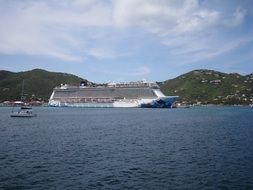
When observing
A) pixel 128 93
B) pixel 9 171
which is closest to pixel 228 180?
pixel 9 171

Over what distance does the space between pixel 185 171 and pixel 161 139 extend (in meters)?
18.9

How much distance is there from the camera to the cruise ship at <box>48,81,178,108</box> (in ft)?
539

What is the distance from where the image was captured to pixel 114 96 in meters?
176

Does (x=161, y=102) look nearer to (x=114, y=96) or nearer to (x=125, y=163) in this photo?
(x=114, y=96)

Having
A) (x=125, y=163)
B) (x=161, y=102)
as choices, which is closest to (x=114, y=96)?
(x=161, y=102)

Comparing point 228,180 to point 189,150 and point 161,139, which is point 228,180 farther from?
point 161,139

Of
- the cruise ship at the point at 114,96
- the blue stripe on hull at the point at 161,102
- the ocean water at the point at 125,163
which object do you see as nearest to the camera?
the ocean water at the point at 125,163

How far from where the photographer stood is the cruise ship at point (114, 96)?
164250 mm

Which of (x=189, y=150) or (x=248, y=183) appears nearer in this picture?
(x=248, y=183)

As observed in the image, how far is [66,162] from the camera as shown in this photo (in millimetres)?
30531

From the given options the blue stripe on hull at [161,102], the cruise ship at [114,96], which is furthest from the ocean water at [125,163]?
the cruise ship at [114,96]

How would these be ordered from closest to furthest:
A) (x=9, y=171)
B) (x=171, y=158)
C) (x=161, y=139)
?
1. (x=9, y=171)
2. (x=171, y=158)
3. (x=161, y=139)

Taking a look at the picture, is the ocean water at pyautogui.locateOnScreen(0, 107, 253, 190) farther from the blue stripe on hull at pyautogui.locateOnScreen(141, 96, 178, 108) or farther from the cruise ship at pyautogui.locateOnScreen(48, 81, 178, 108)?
the cruise ship at pyautogui.locateOnScreen(48, 81, 178, 108)

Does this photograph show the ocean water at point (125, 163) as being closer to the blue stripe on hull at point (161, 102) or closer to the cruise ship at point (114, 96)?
the blue stripe on hull at point (161, 102)
